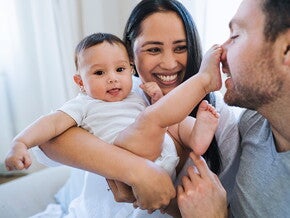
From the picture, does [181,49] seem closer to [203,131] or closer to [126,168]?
[203,131]

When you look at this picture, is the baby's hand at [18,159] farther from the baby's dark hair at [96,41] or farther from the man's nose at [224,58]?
the man's nose at [224,58]

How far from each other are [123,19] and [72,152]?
1.95 meters

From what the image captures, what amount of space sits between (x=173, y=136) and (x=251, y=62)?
420 mm

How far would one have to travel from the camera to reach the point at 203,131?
1008 millimetres

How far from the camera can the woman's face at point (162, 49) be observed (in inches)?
49.3

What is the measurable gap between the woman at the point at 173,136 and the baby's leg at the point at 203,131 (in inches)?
5.6

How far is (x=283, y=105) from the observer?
915 millimetres

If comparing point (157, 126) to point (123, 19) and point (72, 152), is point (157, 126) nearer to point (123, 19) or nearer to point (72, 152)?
point (72, 152)

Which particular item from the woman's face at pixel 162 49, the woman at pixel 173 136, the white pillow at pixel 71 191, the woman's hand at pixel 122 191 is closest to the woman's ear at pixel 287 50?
the woman at pixel 173 136

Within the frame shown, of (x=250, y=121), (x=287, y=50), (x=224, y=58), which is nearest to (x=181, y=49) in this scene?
(x=224, y=58)

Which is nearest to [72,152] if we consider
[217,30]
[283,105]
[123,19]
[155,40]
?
[155,40]

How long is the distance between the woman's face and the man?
282 millimetres

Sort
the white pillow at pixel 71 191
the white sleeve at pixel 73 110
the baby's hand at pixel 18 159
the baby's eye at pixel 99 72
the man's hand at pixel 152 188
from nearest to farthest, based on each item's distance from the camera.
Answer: the baby's hand at pixel 18 159
the man's hand at pixel 152 188
the white sleeve at pixel 73 110
the baby's eye at pixel 99 72
the white pillow at pixel 71 191

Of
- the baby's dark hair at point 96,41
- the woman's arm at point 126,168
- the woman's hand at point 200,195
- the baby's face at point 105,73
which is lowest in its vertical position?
the woman's hand at point 200,195
